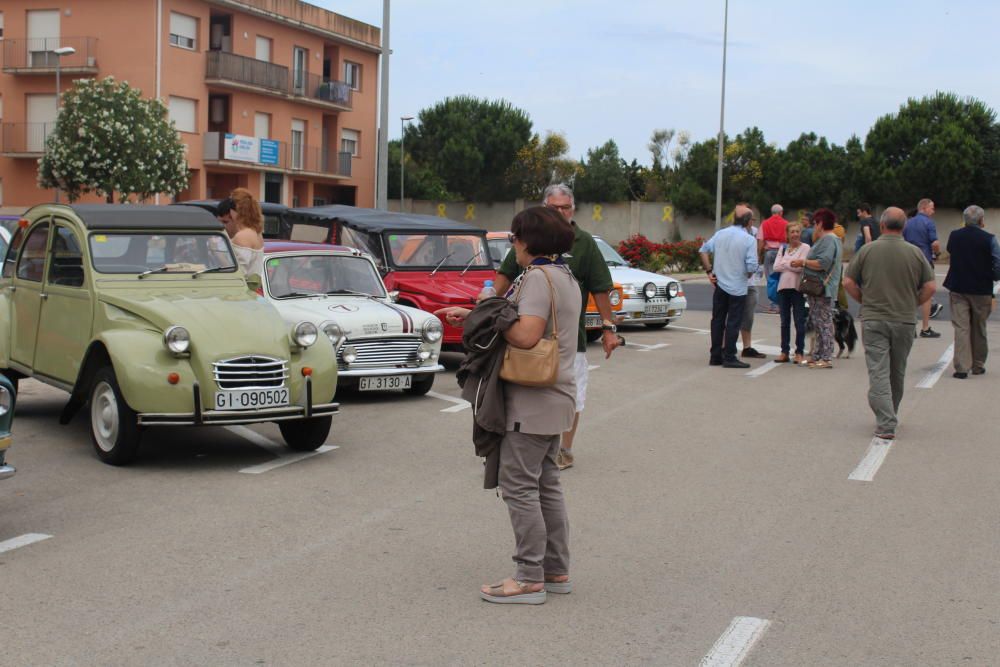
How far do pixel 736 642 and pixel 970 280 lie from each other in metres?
10.1

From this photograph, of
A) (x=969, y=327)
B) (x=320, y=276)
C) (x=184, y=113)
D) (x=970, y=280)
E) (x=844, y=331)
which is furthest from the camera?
(x=184, y=113)

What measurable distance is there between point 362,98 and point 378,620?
5319 centimetres

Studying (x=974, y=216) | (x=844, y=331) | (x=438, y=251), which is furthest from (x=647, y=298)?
(x=974, y=216)

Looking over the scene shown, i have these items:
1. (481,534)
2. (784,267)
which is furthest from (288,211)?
(481,534)

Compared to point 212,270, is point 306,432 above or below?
below

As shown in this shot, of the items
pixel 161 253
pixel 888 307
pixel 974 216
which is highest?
pixel 974 216

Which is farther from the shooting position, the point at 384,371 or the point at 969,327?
the point at 969,327

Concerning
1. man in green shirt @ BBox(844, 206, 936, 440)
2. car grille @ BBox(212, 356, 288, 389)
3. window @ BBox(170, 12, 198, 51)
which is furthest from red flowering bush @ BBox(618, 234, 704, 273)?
car grille @ BBox(212, 356, 288, 389)

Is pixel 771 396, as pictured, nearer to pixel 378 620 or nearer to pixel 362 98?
pixel 378 620

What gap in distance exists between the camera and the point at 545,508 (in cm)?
558

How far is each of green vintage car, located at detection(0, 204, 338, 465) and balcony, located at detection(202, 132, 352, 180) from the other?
122 ft

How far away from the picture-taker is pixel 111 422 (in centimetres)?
834

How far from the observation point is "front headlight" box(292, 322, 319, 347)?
28.9 ft

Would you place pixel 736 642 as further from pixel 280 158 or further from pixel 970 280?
pixel 280 158
